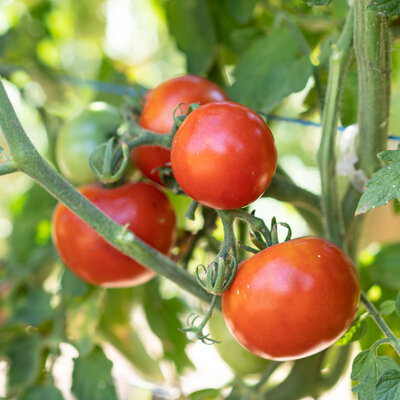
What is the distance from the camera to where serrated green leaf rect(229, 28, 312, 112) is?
0.61 m

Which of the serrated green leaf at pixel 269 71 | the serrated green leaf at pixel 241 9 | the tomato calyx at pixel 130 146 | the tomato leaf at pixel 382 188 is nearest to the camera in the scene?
the tomato leaf at pixel 382 188

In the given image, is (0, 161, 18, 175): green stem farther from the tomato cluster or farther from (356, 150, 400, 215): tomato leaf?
(356, 150, 400, 215): tomato leaf

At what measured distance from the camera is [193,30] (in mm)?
795

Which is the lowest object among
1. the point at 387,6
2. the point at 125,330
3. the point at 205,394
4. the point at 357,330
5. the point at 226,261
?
the point at 125,330

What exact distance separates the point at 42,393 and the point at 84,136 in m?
0.35

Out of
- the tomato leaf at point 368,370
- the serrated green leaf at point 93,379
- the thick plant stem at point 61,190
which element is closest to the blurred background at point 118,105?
the serrated green leaf at point 93,379

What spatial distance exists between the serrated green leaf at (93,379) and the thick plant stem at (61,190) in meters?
0.26

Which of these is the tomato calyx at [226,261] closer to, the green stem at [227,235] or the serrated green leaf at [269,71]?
the green stem at [227,235]

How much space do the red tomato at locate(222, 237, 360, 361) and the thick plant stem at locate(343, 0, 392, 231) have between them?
0.16 meters

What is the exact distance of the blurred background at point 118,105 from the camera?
65 centimetres

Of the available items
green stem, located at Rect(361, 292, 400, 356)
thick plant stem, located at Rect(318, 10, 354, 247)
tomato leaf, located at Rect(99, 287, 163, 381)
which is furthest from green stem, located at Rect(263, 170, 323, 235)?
tomato leaf, located at Rect(99, 287, 163, 381)

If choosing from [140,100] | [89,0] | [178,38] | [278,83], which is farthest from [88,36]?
[278,83]

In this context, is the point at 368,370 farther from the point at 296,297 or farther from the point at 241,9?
the point at 241,9

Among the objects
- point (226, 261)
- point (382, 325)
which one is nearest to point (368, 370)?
point (382, 325)
